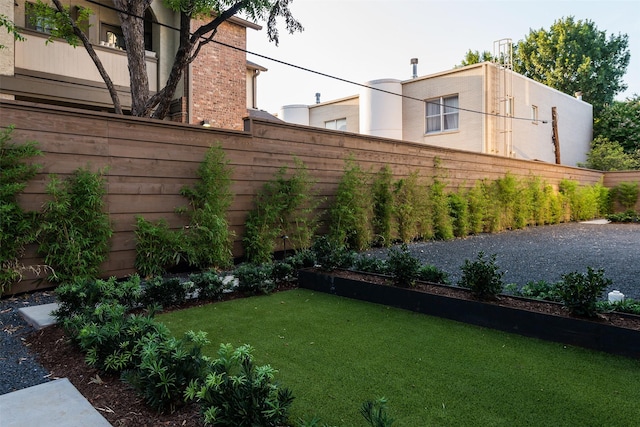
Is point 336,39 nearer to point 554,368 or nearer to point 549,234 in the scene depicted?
point 549,234

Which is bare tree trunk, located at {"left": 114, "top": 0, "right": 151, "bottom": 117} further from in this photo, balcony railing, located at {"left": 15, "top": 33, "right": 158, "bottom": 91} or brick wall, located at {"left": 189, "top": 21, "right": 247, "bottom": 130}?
brick wall, located at {"left": 189, "top": 21, "right": 247, "bottom": 130}

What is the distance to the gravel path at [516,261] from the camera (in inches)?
99.6

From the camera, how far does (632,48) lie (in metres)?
27.4

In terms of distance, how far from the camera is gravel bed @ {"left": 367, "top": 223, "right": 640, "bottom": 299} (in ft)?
16.9

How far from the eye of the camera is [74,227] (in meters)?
4.21

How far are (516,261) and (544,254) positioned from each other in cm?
106

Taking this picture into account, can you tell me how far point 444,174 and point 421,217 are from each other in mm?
1439

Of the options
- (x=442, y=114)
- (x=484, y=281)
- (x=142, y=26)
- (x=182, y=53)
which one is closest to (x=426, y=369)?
(x=484, y=281)

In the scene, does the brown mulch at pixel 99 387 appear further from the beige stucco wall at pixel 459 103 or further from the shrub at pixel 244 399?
the beige stucco wall at pixel 459 103

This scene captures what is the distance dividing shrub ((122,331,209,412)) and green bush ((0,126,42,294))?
265 centimetres

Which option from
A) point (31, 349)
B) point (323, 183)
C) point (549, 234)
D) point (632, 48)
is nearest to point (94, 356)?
point (31, 349)

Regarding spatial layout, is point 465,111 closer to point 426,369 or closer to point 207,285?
point 207,285

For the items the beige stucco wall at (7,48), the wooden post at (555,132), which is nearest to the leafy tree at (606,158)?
the wooden post at (555,132)

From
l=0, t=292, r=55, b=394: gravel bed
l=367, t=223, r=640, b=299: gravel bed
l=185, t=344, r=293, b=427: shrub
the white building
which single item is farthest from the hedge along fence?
the white building
